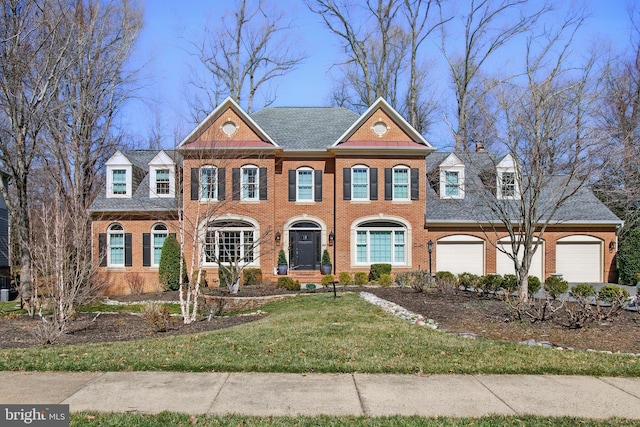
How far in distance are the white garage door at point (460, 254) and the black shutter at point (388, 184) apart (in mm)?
3402

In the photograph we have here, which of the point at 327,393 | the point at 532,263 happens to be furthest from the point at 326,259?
the point at 327,393

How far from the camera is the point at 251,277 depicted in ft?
72.0

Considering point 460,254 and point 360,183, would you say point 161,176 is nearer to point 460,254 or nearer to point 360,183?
point 360,183

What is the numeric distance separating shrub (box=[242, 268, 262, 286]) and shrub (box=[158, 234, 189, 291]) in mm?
2482

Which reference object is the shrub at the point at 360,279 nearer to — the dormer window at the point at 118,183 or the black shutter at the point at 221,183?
the black shutter at the point at 221,183

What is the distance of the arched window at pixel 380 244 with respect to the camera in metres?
23.2

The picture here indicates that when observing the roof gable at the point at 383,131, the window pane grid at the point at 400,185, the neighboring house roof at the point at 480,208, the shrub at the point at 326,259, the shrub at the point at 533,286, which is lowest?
the shrub at the point at 533,286

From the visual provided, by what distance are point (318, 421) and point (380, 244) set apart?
1833 centimetres

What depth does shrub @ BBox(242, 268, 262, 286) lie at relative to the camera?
71.7 ft

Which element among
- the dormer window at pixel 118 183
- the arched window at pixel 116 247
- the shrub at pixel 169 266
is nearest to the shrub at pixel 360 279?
the shrub at pixel 169 266

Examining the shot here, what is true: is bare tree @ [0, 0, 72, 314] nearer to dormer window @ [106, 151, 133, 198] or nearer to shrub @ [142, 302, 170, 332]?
dormer window @ [106, 151, 133, 198]

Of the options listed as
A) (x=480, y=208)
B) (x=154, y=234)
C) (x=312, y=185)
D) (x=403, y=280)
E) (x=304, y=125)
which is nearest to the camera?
(x=403, y=280)

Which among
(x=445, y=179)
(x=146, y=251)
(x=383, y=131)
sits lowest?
(x=146, y=251)

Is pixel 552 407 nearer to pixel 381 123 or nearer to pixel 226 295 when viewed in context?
pixel 226 295
